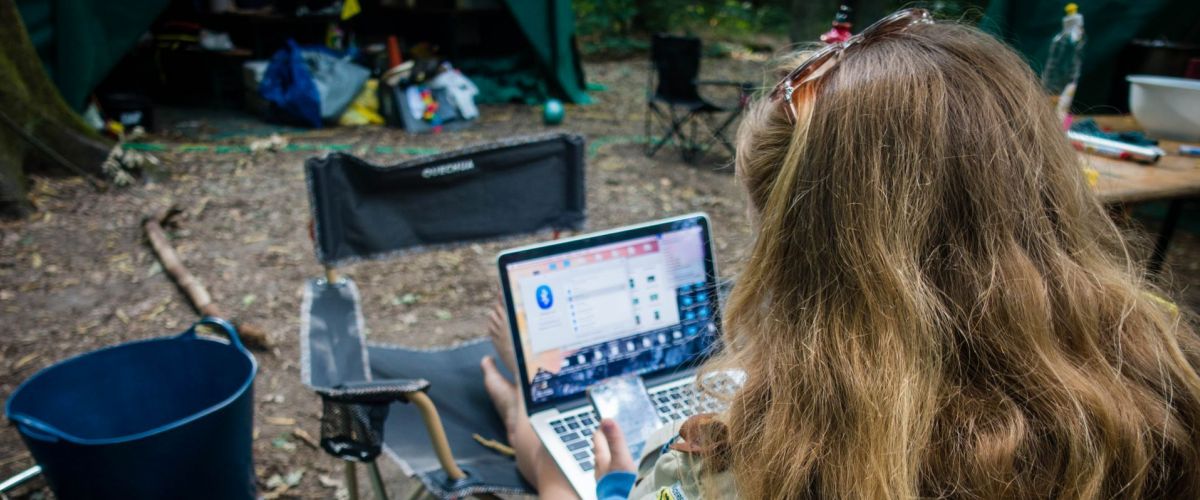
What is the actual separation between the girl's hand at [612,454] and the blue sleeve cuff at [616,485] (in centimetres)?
1

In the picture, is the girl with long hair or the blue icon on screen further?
the blue icon on screen

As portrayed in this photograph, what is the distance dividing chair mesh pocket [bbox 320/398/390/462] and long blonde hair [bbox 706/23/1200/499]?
1064 mm

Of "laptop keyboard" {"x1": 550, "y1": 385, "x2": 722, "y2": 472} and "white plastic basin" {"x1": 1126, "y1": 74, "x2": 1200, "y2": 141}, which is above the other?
"white plastic basin" {"x1": 1126, "y1": 74, "x2": 1200, "y2": 141}

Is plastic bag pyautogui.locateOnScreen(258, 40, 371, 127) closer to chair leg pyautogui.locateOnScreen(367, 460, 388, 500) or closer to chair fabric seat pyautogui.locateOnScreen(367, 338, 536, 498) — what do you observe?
chair fabric seat pyautogui.locateOnScreen(367, 338, 536, 498)

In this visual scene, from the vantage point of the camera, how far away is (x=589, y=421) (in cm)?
161

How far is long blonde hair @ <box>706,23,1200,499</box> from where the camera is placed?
0.77m

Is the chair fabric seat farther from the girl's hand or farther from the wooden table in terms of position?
the wooden table

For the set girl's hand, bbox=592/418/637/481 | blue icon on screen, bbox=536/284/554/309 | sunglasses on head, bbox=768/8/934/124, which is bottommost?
girl's hand, bbox=592/418/637/481

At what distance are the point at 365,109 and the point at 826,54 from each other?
6814 millimetres

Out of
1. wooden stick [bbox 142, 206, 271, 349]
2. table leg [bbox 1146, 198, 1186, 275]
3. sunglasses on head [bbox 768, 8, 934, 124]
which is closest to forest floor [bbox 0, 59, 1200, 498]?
wooden stick [bbox 142, 206, 271, 349]

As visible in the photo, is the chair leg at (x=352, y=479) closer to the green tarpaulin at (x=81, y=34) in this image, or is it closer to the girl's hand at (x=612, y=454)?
the girl's hand at (x=612, y=454)

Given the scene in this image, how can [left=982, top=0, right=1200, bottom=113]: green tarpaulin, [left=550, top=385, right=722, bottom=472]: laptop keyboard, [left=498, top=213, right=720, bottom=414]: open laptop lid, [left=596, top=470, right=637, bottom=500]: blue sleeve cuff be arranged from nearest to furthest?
[left=596, top=470, right=637, bottom=500]: blue sleeve cuff → [left=550, top=385, right=722, bottom=472]: laptop keyboard → [left=498, top=213, right=720, bottom=414]: open laptop lid → [left=982, top=0, right=1200, bottom=113]: green tarpaulin

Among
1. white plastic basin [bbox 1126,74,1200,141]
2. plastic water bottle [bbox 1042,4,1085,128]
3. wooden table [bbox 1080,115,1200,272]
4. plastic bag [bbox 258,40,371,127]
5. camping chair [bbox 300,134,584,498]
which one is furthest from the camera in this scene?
plastic bag [bbox 258,40,371,127]

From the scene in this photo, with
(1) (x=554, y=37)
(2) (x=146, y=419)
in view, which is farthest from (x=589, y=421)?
(1) (x=554, y=37)
